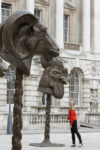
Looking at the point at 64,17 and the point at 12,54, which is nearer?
the point at 12,54

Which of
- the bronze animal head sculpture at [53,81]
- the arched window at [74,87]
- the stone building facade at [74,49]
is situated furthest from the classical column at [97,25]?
the bronze animal head sculpture at [53,81]

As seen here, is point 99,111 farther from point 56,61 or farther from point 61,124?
point 56,61

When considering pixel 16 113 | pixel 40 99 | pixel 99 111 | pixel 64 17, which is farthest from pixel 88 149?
pixel 64 17

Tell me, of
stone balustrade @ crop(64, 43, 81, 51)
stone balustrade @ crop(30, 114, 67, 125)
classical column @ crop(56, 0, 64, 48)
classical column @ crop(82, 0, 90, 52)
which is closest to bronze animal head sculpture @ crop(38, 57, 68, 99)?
stone balustrade @ crop(30, 114, 67, 125)

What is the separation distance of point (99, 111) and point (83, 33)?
24.1ft

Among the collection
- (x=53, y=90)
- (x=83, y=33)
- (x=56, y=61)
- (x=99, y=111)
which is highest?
(x=83, y=33)

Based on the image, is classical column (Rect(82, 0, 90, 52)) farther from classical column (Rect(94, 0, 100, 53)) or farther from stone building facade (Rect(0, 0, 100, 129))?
classical column (Rect(94, 0, 100, 53))

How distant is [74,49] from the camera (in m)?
41.3

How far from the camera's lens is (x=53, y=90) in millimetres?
15773

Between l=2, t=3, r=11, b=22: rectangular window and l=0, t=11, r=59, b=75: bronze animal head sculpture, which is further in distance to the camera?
l=2, t=3, r=11, b=22: rectangular window

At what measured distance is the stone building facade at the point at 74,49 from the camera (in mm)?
37656

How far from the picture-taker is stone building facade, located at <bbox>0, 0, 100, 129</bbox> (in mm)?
37656

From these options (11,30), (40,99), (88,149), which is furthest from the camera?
(40,99)

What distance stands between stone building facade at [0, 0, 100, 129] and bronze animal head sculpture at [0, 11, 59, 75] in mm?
30744
